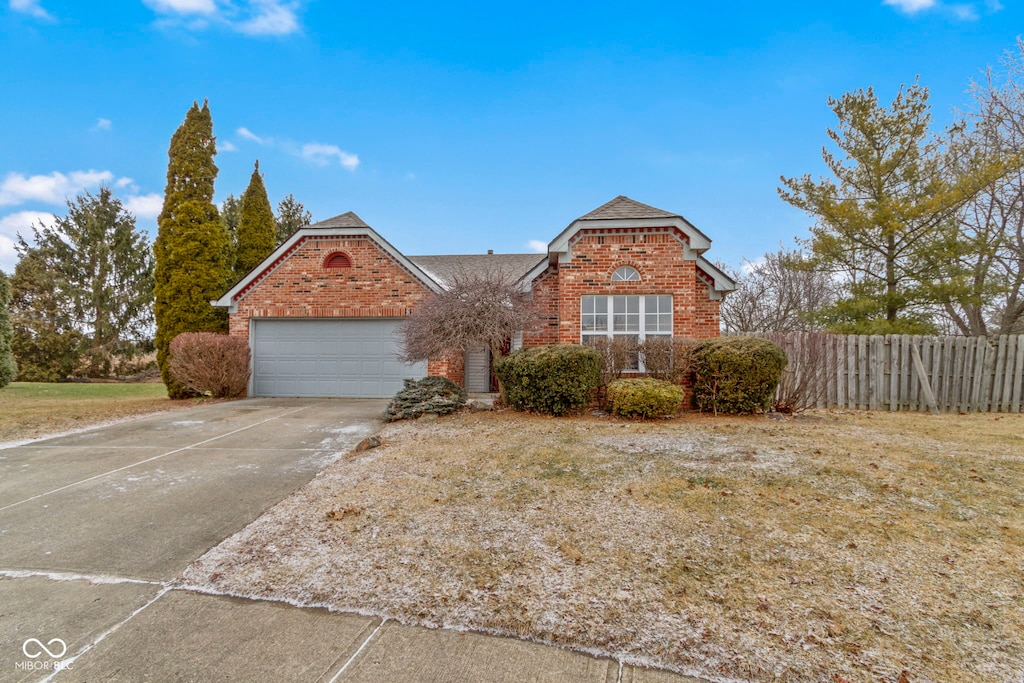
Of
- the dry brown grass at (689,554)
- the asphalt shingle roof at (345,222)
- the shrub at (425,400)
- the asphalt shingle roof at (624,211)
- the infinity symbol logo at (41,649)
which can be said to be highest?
the asphalt shingle roof at (345,222)

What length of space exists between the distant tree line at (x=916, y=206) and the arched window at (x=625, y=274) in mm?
8326

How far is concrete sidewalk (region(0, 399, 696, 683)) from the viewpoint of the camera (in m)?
2.32

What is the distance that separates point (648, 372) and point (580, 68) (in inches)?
348

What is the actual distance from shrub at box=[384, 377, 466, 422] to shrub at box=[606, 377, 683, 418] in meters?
3.22

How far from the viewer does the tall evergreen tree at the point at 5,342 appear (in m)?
16.7

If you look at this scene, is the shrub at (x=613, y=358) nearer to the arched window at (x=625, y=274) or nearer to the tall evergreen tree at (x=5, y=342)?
the arched window at (x=625, y=274)

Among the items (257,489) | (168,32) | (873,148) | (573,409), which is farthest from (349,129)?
(873,148)

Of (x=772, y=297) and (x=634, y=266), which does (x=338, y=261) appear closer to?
(x=634, y=266)

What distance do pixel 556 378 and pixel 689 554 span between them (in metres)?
5.15

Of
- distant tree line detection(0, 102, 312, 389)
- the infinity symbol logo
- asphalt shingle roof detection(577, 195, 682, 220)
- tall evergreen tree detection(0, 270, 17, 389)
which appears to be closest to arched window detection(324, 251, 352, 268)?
asphalt shingle roof detection(577, 195, 682, 220)

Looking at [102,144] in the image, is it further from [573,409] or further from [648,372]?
[648,372]

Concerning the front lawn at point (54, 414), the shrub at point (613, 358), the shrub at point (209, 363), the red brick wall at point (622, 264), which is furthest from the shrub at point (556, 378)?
the front lawn at point (54, 414)

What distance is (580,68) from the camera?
12.6 m

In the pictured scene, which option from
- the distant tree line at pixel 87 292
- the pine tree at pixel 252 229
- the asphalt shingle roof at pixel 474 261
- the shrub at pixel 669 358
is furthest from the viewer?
the distant tree line at pixel 87 292
